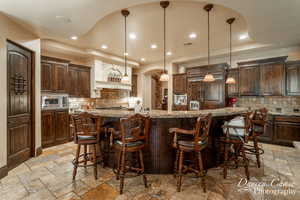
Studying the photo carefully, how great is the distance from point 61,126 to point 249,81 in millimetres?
6269

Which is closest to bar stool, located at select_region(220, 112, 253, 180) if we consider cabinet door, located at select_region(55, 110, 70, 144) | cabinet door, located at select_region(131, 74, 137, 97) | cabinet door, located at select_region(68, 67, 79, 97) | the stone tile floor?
the stone tile floor

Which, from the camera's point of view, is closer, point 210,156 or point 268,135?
point 210,156

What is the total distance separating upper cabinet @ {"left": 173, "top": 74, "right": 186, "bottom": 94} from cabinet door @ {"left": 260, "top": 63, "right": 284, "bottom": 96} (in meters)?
2.68

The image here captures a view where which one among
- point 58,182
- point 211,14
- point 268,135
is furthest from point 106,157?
point 268,135

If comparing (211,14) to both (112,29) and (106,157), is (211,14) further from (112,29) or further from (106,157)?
(106,157)

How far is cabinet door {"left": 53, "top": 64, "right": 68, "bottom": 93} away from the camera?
14.9 feet

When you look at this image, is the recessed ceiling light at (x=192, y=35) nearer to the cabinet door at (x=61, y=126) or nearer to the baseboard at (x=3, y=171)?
the cabinet door at (x=61, y=126)

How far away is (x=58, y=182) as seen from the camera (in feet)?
8.07

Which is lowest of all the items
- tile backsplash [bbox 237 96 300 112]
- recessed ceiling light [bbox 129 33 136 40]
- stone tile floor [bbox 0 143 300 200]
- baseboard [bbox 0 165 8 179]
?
Result: stone tile floor [bbox 0 143 300 200]

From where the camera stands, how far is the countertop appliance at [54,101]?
4.27 m

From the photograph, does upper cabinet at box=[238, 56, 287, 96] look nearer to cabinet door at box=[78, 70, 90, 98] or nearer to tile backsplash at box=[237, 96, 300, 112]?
tile backsplash at box=[237, 96, 300, 112]

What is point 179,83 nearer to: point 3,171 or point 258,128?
point 258,128

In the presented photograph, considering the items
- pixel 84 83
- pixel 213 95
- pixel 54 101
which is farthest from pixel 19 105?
pixel 213 95

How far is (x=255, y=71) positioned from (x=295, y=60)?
1.02m
